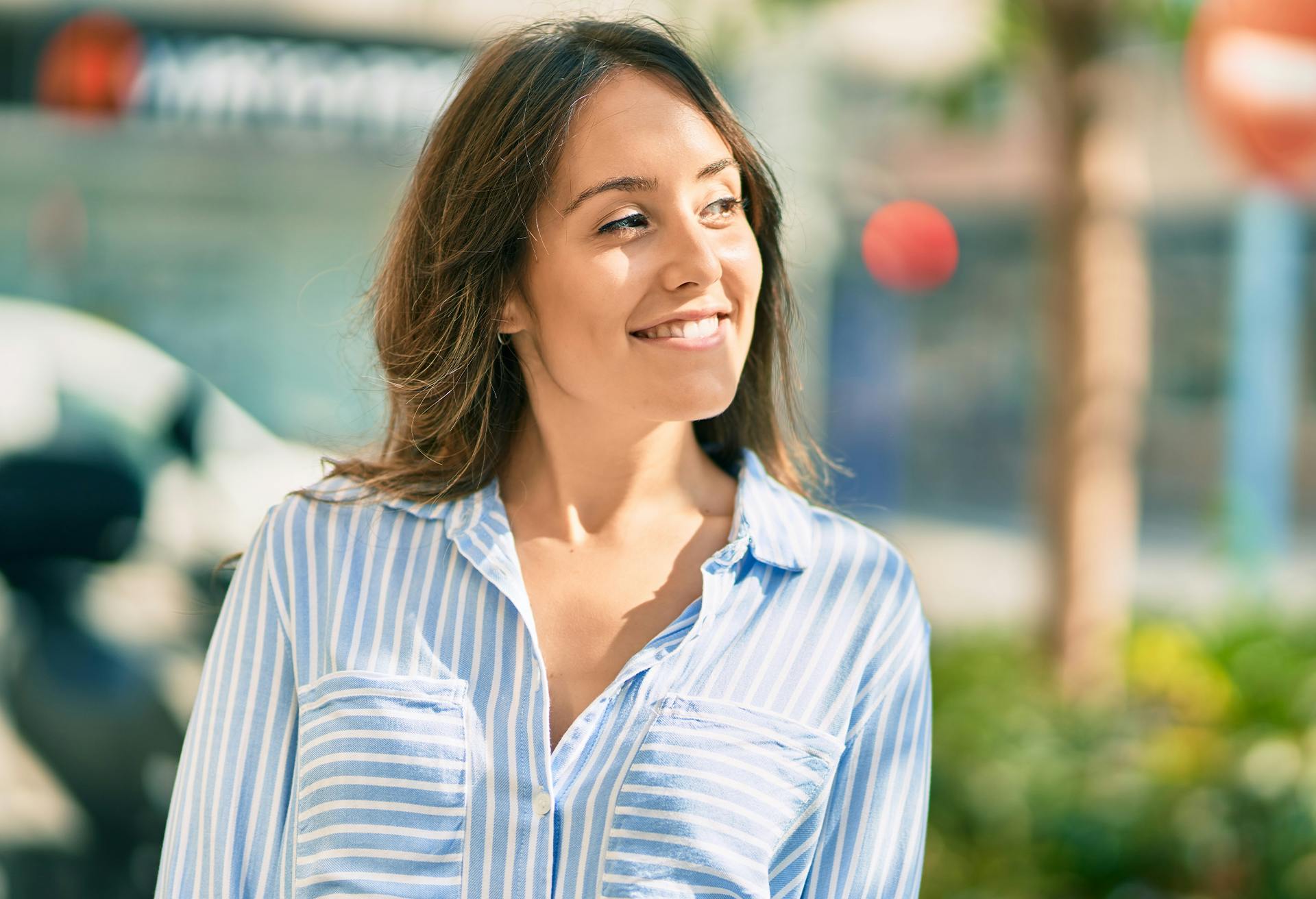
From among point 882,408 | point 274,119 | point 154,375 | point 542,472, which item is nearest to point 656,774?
point 542,472

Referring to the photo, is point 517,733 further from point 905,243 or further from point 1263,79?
point 905,243

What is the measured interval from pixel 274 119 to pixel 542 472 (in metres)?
5.17

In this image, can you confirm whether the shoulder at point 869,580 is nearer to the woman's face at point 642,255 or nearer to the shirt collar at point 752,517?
the shirt collar at point 752,517

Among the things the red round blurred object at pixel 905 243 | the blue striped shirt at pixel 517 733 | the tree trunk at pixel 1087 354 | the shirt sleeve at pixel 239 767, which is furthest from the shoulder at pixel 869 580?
the red round blurred object at pixel 905 243

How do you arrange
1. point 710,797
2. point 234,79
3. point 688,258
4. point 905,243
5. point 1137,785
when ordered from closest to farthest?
point 710,797 → point 688,258 → point 1137,785 → point 234,79 → point 905,243

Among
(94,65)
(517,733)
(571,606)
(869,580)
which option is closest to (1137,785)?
(869,580)

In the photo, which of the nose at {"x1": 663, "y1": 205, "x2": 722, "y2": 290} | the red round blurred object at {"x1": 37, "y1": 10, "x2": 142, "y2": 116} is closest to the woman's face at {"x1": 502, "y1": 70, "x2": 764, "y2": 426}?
the nose at {"x1": 663, "y1": 205, "x2": 722, "y2": 290}

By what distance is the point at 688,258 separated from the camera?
1.62 metres

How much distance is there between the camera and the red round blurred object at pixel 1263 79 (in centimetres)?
353

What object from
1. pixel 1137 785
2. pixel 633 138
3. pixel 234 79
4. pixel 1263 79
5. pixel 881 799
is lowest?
pixel 1137 785

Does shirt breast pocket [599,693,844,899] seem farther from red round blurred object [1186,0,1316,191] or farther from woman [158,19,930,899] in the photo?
red round blurred object [1186,0,1316,191]

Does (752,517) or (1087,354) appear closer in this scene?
(752,517)

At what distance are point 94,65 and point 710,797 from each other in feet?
18.7

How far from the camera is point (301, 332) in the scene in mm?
6871
